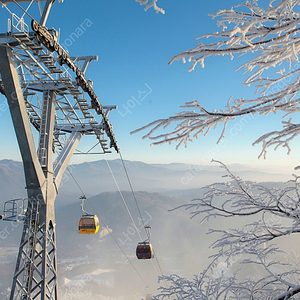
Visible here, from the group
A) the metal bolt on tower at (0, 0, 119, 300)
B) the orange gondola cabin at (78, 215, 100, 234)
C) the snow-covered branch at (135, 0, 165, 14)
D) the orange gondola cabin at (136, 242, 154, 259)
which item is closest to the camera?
the snow-covered branch at (135, 0, 165, 14)

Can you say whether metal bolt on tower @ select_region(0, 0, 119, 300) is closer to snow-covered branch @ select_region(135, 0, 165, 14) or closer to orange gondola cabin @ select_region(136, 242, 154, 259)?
snow-covered branch @ select_region(135, 0, 165, 14)

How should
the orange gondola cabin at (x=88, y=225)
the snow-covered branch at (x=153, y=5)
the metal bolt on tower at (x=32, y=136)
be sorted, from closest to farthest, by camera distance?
the snow-covered branch at (x=153, y=5)
the metal bolt on tower at (x=32, y=136)
the orange gondola cabin at (x=88, y=225)

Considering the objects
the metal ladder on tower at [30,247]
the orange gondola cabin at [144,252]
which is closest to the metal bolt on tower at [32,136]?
the metal ladder on tower at [30,247]

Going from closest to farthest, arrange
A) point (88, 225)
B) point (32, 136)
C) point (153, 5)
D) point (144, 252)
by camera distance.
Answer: point (153, 5), point (32, 136), point (88, 225), point (144, 252)

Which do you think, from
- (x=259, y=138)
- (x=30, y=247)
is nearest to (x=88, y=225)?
(x=30, y=247)

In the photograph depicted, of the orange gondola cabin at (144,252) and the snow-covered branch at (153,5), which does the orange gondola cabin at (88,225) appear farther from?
the snow-covered branch at (153,5)

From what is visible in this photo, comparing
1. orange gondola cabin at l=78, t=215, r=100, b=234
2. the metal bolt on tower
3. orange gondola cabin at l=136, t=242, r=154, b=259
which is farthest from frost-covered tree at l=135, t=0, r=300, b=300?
orange gondola cabin at l=136, t=242, r=154, b=259

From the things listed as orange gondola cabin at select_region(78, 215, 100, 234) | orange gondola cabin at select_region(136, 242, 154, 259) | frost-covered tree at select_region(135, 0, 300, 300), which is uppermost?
frost-covered tree at select_region(135, 0, 300, 300)

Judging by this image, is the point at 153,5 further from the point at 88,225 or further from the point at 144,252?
the point at 144,252

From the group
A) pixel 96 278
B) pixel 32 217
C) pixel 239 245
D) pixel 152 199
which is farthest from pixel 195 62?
pixel 152 199

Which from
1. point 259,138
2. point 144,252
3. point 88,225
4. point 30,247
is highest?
point 259,138

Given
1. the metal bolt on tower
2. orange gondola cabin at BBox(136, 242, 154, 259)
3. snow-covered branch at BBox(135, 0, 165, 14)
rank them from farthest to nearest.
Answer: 1. orange gondola cabin at BBox(136, 242, 154, 259)
2. the metal bolt on tower
3. snow-covered branch at BBox(135, 0, 165, 14)

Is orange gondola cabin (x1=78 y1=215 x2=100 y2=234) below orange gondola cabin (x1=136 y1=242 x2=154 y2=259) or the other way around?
the other way around
